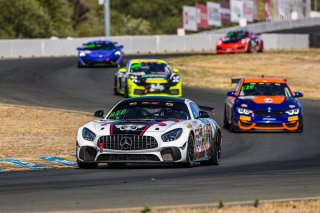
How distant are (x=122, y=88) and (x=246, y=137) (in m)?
12.4

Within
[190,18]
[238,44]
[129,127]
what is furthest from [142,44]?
[129,127]

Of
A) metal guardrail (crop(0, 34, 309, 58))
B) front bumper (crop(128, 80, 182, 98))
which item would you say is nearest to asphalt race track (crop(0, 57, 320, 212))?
front bumper (crop(128, 80, 182, 98))

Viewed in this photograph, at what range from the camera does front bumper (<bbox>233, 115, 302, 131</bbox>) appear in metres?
25.7

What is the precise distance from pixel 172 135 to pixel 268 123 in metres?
9.71

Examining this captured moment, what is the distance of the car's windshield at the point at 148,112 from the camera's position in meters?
17.2

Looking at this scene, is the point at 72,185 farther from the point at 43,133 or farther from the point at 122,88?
the point at 122,88

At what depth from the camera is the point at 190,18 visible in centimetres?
9112

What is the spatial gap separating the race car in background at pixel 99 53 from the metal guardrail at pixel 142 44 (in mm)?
10856

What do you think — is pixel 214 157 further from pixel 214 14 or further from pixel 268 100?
pixel 214 14

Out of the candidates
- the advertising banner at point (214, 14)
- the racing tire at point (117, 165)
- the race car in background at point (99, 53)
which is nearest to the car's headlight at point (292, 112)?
the racing tire at point (117, 165)

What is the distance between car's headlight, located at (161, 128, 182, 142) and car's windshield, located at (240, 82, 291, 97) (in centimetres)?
1040

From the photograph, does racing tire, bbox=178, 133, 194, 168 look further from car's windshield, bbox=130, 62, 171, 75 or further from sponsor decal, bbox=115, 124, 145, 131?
car's windshield, bbox=130, 62, 171, 75

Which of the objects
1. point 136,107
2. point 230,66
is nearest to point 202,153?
point 136,107

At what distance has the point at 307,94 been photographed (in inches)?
1639
